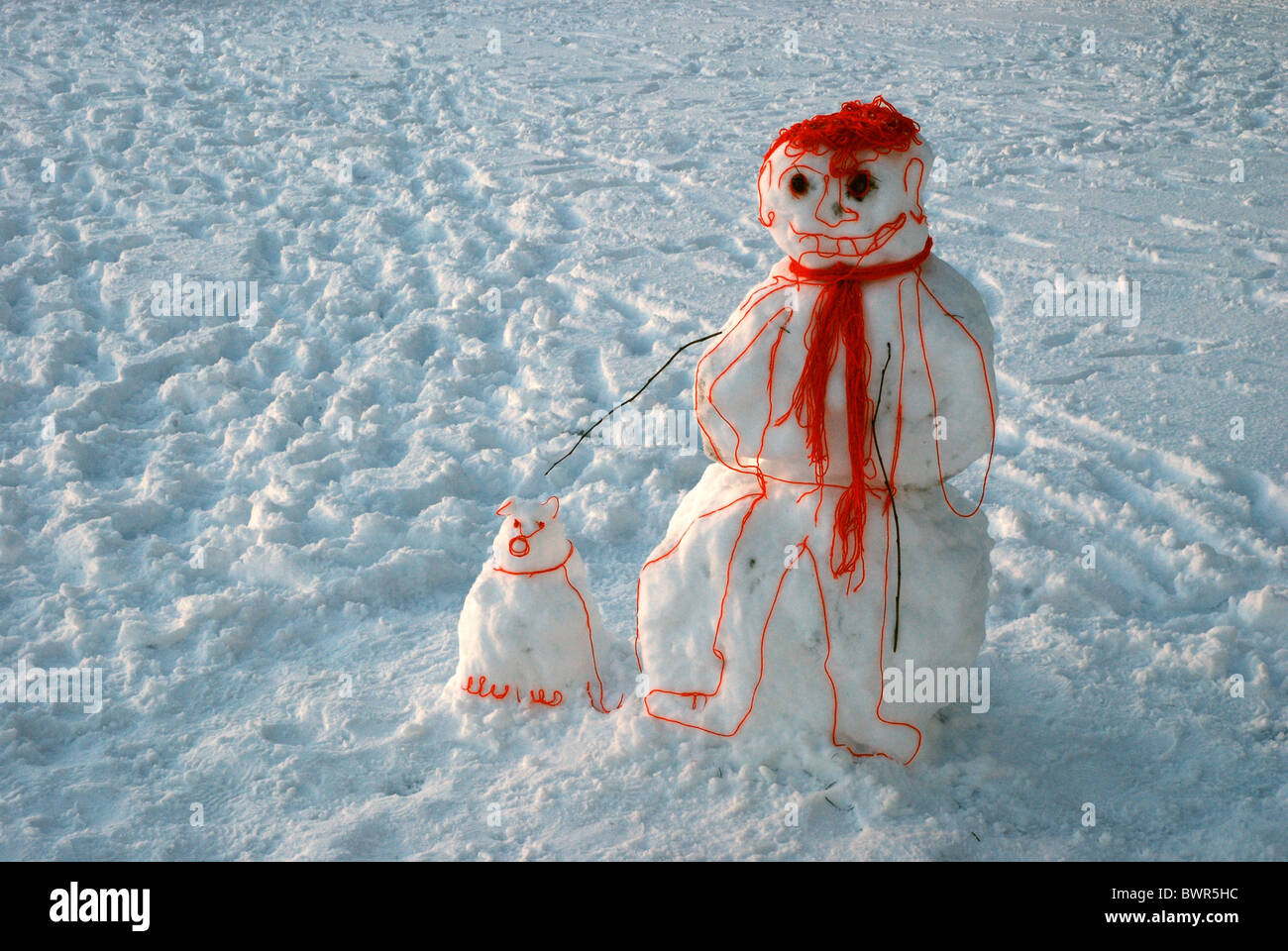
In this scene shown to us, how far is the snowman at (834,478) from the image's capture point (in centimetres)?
217

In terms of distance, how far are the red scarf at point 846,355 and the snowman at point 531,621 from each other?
0.71 m

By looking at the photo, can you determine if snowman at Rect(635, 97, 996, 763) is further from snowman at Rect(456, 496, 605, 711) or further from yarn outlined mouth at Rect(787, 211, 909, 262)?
snowman at Rect(456, 496, 605, 711)

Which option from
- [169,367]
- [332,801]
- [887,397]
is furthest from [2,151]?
[887,397]

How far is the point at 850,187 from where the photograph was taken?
2129 mm

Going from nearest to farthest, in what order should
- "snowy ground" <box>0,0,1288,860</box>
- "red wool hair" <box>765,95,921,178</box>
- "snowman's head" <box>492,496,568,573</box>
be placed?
"red wool hair" <box>765,95,921,178</box> < "snowy ground" <box>0,0,1288,860</box> < "snowman's head" <box>492,496,568,573</box>

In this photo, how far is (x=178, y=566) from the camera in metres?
3.32

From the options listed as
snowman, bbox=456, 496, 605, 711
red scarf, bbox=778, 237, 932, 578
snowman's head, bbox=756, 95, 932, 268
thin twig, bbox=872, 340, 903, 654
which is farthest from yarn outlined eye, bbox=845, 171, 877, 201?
snowman, bbox=456, 496, 605, 711

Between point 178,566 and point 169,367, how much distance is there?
1483 mm

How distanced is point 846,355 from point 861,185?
1.08ft

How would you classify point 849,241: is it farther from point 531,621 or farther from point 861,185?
point 531,621

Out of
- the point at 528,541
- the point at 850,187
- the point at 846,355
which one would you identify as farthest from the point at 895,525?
the point at 528,541

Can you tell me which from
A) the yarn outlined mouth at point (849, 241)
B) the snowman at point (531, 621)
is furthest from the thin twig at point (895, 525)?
the snowman at point (531, 621)

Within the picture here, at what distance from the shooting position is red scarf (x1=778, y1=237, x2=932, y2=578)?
218cm

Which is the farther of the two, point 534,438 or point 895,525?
point 534,438
